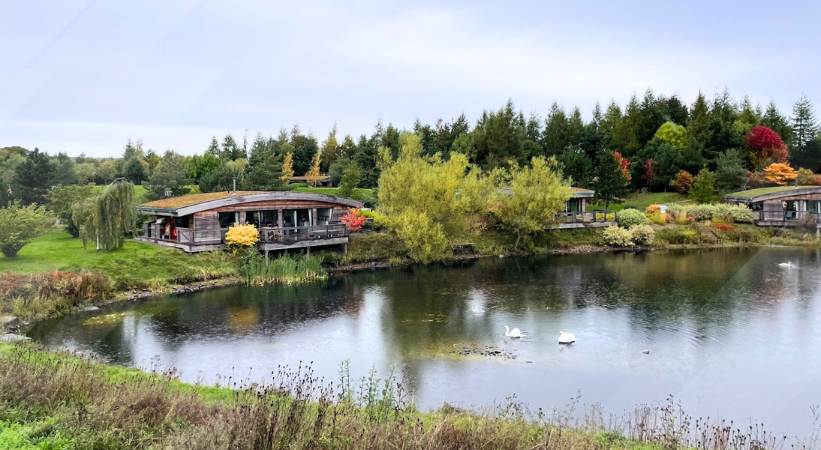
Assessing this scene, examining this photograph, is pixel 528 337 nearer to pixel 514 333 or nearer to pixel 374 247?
pixel 514 333

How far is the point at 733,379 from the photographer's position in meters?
15.3

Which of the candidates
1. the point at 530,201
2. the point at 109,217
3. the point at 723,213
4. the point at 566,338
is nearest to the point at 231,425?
the point at 566,338

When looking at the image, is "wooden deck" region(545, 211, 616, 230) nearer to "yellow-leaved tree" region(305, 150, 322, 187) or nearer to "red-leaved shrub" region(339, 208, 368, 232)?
"red-leaved shrub" region(339, 208, 368, 232)

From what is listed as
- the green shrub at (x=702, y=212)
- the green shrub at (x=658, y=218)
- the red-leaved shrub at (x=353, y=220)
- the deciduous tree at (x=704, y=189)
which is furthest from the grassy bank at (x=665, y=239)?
the red-leaved shrub at (x=353, y=220)

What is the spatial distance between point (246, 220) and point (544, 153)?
35657 millimetres

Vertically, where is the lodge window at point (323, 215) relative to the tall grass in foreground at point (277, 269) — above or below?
above

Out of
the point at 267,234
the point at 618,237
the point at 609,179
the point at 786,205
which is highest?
the point at 609,179

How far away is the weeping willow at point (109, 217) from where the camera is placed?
28344 mm

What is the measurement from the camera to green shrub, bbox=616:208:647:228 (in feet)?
140

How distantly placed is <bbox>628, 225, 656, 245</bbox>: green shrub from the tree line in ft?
25.9

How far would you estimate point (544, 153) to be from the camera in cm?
6053

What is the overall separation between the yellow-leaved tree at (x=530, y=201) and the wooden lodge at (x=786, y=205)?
15.2 meters

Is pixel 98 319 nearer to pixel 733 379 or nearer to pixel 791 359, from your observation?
pixel 733 379

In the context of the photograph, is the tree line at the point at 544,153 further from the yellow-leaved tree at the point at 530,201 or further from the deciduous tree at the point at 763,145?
the yellow-leaved tree at the point at 530,201
